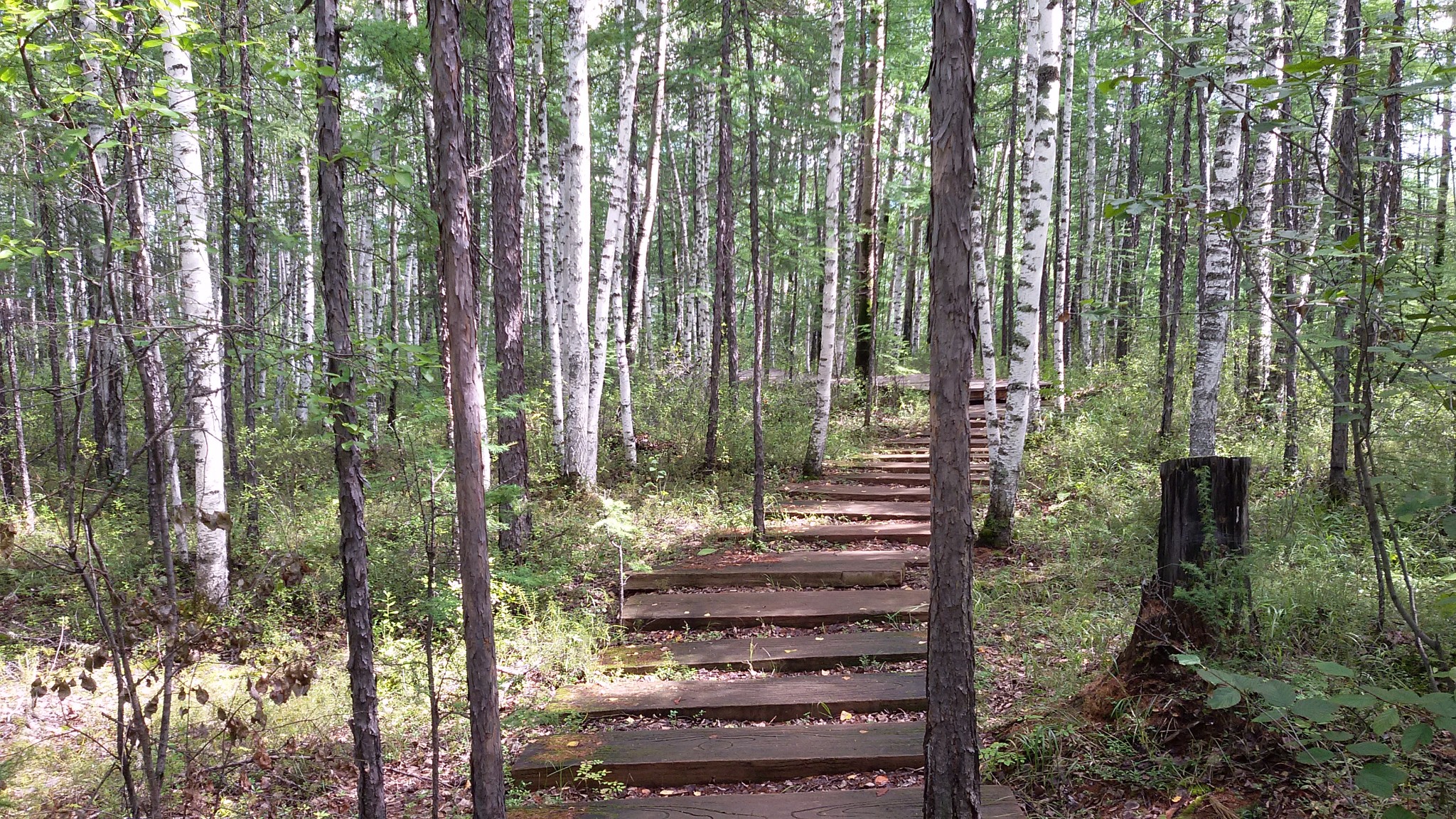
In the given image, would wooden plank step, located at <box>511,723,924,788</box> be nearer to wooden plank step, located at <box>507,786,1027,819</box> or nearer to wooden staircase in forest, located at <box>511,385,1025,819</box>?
wooden staircase in forest, located at <box>511,385,1025,819</box>

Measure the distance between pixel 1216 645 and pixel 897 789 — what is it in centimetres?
194

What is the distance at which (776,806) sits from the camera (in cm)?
380

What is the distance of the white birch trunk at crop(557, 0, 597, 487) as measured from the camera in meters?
9.05

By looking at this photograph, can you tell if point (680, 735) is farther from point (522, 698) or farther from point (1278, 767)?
point (1278, 767)

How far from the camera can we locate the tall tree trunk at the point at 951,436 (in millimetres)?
Answer: 3020

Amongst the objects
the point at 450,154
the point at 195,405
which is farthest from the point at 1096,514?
the point at 195,405

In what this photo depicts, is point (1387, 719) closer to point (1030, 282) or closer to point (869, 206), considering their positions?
point (1030, 282)

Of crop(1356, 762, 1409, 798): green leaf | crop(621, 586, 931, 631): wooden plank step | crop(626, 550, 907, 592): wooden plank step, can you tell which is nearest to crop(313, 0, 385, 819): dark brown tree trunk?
crop(621, 586, 931, 631): wooden plank step

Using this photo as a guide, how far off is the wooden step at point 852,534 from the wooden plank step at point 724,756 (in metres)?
3.64

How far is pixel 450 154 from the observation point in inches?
133

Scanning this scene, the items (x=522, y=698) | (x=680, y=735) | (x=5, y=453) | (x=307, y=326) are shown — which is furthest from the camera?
(x=307, y=326)

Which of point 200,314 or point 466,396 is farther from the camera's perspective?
point 200,314

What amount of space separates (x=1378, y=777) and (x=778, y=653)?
407 cm

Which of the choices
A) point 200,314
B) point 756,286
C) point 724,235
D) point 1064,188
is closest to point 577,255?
Answer: point 724,235
